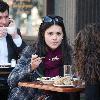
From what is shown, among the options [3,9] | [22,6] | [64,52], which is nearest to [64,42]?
[64,52]

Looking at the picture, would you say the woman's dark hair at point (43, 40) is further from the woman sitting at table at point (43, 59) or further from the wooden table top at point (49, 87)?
the wooden table top at point (49, 87)

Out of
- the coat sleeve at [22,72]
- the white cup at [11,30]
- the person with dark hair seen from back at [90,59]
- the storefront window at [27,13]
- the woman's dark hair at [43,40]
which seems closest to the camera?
the person with dark hair seen from back at [90,59]

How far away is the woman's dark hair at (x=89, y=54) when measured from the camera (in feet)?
14.6

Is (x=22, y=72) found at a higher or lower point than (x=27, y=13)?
lower

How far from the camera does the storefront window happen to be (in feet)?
32.5

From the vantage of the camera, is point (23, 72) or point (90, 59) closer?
point (90, 59)

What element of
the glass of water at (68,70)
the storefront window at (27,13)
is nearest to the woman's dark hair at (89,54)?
the glass of water at (68,70)

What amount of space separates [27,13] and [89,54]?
218 inches

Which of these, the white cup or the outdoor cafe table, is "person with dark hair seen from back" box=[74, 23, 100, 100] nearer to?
the outdoor cafe table

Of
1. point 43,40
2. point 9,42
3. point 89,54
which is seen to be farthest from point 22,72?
point 9,42

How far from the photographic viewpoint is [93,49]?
452cm

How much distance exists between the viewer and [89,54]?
4.50m

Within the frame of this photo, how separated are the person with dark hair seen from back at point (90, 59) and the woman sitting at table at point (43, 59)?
896 millimetres

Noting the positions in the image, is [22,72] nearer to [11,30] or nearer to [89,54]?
[89,54]
